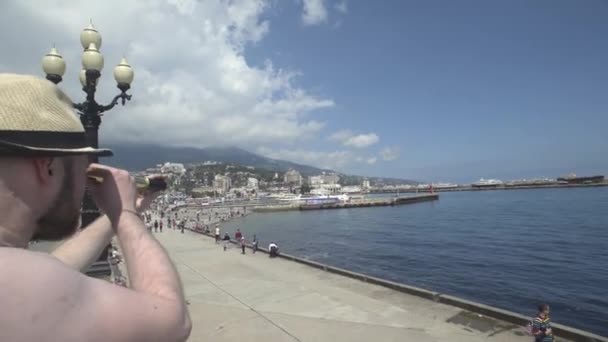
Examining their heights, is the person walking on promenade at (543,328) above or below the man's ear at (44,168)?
below

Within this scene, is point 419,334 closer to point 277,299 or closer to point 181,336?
point 277,299

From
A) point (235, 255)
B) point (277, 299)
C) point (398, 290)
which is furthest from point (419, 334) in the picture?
point (235, 255)

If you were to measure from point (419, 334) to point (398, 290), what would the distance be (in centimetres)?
355

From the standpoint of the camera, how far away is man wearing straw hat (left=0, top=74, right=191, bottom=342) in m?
0.81

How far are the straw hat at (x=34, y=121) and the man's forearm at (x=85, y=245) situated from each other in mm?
542

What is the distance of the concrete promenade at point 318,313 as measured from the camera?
858 centimetres

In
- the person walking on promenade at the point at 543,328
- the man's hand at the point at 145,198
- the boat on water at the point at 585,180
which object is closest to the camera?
the man's hand at the point at 145,198

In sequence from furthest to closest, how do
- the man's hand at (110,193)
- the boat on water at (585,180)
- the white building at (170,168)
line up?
the boat on water at (585,180)
the white building at (170,168)
the man's hand at (110,193)

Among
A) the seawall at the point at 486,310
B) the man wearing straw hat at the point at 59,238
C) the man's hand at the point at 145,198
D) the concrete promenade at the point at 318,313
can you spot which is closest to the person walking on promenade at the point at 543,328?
the concrete promenade at the point at 318,313

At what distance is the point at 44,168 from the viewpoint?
3.26 feet

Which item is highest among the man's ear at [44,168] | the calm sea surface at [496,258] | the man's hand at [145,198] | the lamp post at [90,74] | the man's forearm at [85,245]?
the lamp post at [90,74]

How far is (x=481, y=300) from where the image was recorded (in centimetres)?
1748

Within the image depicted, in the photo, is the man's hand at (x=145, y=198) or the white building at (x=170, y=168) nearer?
the man's hand at (x=145, y=198)

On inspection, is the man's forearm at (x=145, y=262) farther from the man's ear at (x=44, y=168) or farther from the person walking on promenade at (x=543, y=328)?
the person walking on promenade at (x=543, y=328)
